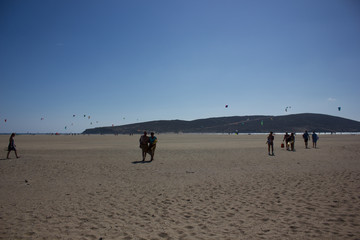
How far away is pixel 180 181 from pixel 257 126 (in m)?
146

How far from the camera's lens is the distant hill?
132m

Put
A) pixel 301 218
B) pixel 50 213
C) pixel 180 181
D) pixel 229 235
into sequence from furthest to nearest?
pixel 180 181 < pixel 50 213 < pixel 301 218 < pixel 229 235

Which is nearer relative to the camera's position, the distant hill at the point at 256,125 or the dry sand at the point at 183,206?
the dry sand at the point at 183,206

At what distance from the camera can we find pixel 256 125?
483 feet

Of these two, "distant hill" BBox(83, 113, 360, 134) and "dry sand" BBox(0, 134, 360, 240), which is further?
"distant hill" BBox(83, 113, 360, 134)

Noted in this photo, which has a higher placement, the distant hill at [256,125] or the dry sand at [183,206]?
the distant hill at [256,125]

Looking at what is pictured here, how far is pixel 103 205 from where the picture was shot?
569cm

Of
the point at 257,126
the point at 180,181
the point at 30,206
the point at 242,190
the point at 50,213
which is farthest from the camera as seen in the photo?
the point at 257,126

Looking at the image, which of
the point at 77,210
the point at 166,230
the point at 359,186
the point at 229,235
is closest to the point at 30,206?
the point at 77,210

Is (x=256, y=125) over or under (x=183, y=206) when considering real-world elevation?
over

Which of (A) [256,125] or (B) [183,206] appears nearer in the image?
(B) [183,206]

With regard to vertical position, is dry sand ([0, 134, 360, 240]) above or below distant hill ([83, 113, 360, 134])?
below

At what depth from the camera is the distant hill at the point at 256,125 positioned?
433ft

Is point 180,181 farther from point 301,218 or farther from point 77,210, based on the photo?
point 301,218
